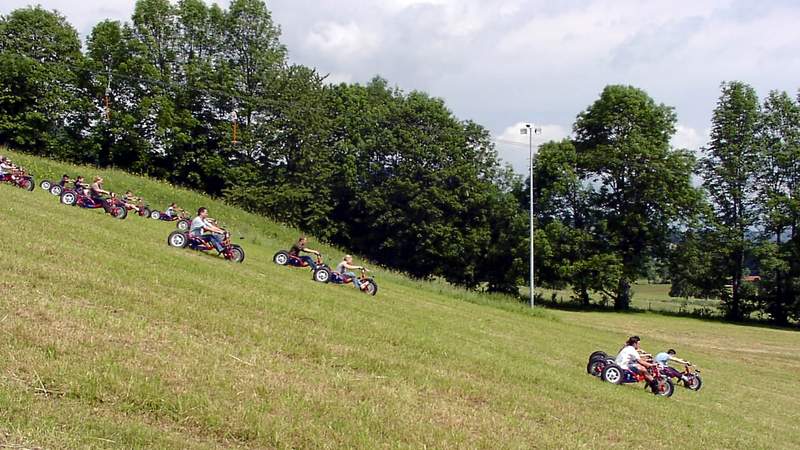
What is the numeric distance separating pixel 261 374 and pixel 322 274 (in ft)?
44.7

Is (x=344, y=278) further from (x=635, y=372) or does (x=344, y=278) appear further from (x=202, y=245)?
(x=635, y=372)

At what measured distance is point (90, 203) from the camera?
76.4 ft

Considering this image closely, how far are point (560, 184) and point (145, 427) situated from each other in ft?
162

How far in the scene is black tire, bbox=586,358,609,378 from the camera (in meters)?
14.3

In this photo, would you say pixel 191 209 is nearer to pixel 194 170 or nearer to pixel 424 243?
pixel 194 170

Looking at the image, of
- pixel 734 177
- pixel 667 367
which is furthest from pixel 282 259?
pixel 734 177

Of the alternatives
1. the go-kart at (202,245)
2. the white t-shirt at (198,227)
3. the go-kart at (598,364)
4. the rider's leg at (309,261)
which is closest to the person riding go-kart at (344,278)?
the rider's leg at (309,261)

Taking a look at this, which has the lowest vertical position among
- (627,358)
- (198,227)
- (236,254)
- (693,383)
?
(693,383)

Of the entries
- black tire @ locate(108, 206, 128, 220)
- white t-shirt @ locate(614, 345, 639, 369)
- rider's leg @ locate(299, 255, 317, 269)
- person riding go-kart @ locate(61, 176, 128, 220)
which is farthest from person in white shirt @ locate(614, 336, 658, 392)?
person riding go-kart @ locate(61, 176, 128, 220)

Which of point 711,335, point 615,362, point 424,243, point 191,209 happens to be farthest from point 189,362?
point 424,243

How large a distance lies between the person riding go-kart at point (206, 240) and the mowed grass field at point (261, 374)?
339cm

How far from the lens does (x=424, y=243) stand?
175 feet

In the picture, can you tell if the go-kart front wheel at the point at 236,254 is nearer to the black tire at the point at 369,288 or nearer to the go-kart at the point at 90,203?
the black tire at the point at 369,288

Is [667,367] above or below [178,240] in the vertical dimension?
below
